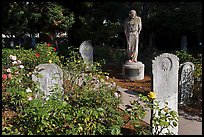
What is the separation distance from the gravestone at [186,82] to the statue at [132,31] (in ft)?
8.38

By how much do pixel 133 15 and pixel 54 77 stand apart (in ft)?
15.9

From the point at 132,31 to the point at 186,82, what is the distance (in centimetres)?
291

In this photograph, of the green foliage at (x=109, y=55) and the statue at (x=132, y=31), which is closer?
the statue at (x=132, y=31)

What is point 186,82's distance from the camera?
6770 millimetres

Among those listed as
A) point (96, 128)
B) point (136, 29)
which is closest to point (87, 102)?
point (96, 128)

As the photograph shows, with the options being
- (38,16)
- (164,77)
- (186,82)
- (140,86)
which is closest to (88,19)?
(38,16)

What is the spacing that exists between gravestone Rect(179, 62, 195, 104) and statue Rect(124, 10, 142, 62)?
2555mm

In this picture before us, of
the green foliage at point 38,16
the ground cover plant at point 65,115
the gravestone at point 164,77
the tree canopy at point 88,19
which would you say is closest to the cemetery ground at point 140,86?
the gravestone at point 164,77

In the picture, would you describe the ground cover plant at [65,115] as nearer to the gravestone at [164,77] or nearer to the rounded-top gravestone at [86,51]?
the gravestone at [164,77]

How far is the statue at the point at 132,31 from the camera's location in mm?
8883

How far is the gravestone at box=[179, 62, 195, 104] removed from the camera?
6660mm

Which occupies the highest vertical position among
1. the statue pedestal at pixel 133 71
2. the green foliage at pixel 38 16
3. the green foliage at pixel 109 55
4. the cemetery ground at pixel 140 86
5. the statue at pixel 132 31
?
the green foliage at pixel 38 16

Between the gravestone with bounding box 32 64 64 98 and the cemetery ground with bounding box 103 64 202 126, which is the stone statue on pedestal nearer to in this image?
the cemetery ground with bounding box 103 64 202 126

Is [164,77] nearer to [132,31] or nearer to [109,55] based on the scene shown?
[132,31]
